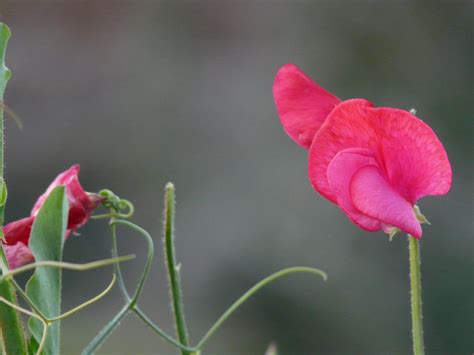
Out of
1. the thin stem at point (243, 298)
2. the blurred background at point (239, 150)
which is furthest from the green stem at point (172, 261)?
the blurred background at point (239, 150)

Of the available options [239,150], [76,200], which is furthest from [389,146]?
[239,150]

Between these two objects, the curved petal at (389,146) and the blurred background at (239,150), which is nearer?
the curved petal at (389,146)

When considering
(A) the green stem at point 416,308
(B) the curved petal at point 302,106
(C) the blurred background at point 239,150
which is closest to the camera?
(A) the green stem at point 416,308

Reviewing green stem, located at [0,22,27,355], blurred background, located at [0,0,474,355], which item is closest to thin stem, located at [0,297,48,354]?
green stem, located at [0,22,27,355]

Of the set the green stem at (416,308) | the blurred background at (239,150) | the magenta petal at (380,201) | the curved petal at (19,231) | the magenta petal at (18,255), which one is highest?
the magenta petal at (380,201)

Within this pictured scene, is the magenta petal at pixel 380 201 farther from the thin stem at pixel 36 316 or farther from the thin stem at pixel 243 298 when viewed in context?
the thin stem at pixel 36 316

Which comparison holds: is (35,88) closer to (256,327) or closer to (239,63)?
(239,63)

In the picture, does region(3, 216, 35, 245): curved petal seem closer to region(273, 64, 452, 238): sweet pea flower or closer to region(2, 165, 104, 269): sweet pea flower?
region(2, 165, 104, 269): sweet pea flower
